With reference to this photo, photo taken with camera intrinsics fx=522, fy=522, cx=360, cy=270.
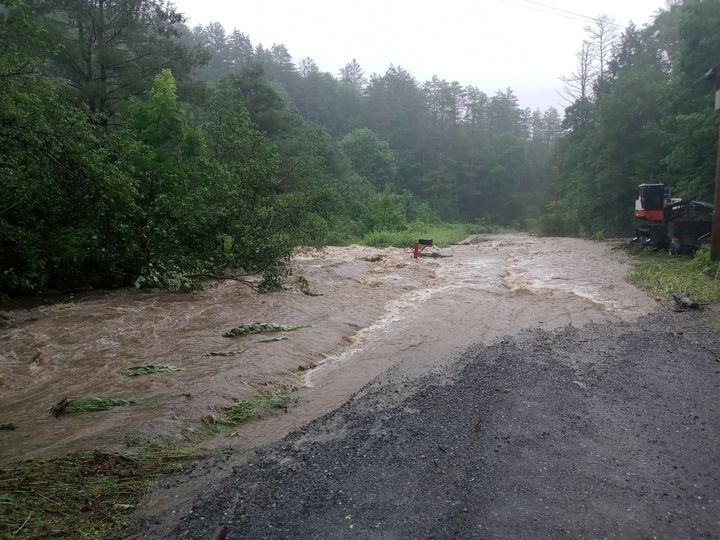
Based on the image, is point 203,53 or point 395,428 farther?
point 203,53

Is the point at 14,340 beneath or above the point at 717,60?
beneath

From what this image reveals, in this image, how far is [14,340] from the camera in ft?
31.4

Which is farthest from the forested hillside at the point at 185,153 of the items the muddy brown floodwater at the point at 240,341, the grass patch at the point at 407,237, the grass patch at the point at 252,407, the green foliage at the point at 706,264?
the green foliage at the point at 706,264

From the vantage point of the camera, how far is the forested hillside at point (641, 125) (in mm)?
23172

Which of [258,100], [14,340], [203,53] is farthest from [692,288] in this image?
[258,100]

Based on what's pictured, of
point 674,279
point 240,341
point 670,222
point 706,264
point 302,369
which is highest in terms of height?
point 670,222

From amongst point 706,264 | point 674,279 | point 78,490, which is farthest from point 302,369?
point 706,264

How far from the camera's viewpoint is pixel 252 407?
21.9 feet

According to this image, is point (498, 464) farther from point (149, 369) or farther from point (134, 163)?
point (134, 163)

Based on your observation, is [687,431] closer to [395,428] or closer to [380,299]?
[395,428]

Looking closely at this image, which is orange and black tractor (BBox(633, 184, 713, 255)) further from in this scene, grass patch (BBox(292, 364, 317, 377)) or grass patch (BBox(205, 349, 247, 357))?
grass patch (BBox(205, 349, 247, 357))

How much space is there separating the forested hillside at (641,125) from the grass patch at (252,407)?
2229 centimetres

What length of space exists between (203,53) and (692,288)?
69.4 feet

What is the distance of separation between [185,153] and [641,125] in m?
29.9
